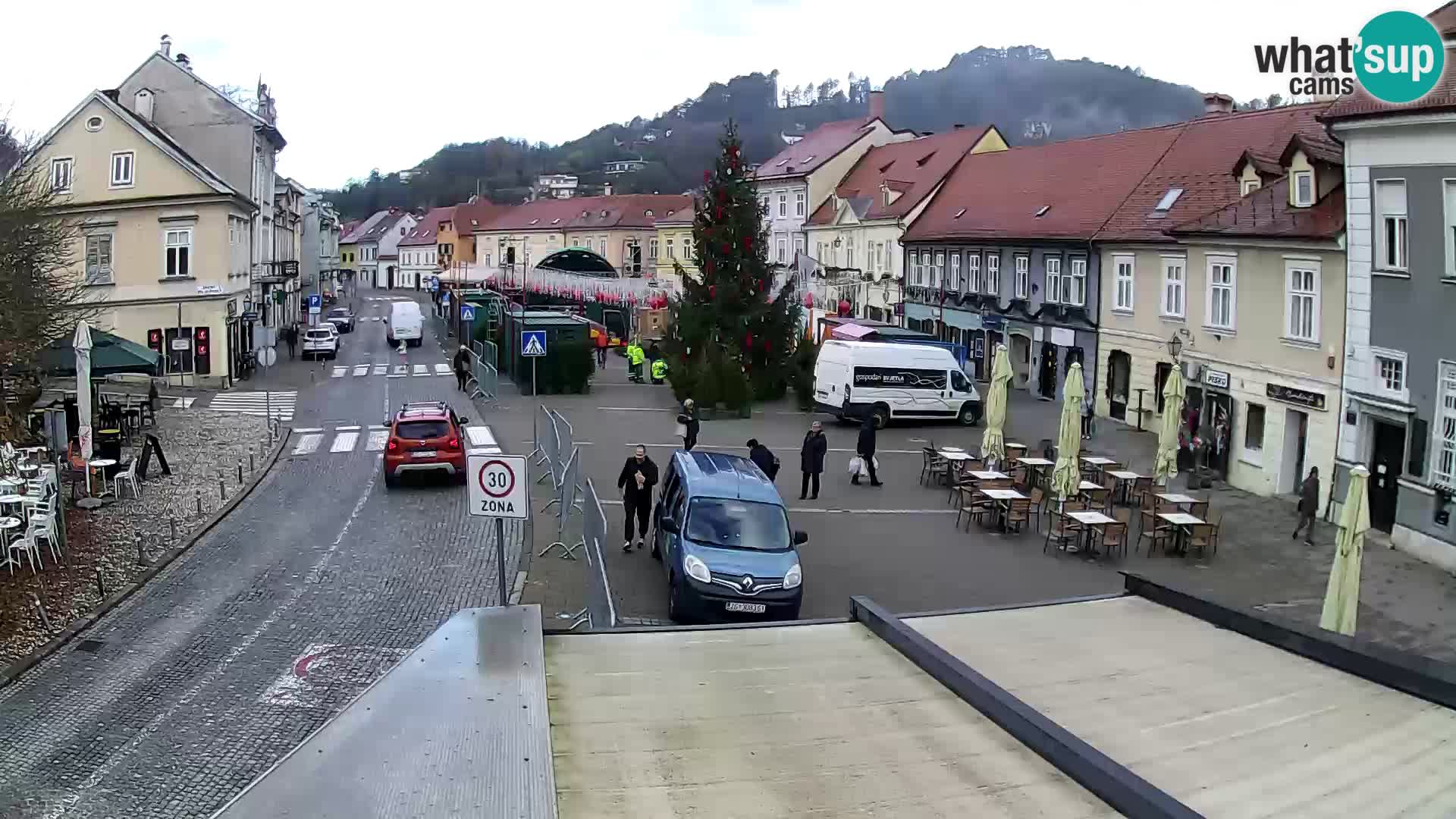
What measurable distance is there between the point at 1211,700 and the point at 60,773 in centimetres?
918

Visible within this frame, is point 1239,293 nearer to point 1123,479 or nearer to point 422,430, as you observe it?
point 1123,479

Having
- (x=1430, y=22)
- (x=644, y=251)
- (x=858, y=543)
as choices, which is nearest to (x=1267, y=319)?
(x=1430, y=22)

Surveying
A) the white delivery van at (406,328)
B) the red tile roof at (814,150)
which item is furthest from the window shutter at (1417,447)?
the white delivery van at (406,328)

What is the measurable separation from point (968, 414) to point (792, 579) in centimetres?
2208

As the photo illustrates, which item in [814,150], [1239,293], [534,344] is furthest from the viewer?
[814,150]

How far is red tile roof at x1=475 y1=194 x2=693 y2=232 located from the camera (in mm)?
99938

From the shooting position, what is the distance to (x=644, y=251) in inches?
3920

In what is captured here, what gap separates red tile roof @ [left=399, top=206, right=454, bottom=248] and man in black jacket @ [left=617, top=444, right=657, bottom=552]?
109 metres

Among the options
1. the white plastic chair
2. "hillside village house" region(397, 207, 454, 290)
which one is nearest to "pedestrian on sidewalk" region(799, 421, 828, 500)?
the white plastic chair

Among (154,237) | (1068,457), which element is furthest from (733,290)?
(154,237)

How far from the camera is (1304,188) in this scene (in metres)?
24.9

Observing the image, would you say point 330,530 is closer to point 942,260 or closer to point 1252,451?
point 1252,451

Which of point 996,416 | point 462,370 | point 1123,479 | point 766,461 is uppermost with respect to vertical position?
point 462,370

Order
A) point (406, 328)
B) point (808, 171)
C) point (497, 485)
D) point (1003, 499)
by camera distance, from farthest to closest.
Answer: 1. point (808, 171)
2. point (406, 328)
3. point (1003, 499)
4. point (497, 485)
